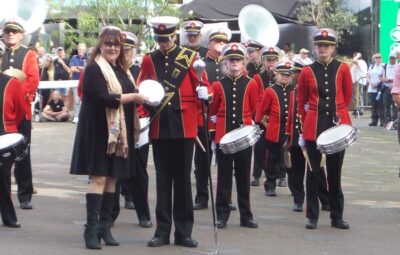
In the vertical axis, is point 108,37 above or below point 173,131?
above

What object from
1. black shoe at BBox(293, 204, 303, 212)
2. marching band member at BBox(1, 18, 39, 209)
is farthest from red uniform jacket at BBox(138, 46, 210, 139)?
black shoe at BBox(293, 204, 303, 212)

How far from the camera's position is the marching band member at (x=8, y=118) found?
10188mm

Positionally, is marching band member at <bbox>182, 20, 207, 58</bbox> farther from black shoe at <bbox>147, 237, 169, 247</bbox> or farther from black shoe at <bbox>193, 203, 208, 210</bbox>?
black shoe at <bbox>147, 237, 169, 247</bbox>

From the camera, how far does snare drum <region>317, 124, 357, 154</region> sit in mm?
10070

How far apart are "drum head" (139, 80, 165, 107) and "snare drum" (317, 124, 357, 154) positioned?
6.29ft

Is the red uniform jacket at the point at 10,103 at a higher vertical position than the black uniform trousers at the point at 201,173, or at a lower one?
higher

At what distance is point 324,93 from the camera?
10.6 m

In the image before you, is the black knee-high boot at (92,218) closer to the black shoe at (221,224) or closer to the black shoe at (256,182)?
the black shoe at (221,224)

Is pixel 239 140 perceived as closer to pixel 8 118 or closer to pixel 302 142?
pixel 302 142

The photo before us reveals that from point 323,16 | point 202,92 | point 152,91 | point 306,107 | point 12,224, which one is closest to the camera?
point 152,91

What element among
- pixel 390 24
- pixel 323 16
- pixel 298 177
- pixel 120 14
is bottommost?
pixel 298 177

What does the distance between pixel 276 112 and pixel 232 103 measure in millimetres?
2506

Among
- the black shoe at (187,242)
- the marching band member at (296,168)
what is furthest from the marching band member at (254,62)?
the black shoe at (187,242)

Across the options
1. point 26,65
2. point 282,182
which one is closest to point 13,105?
point 26,65
